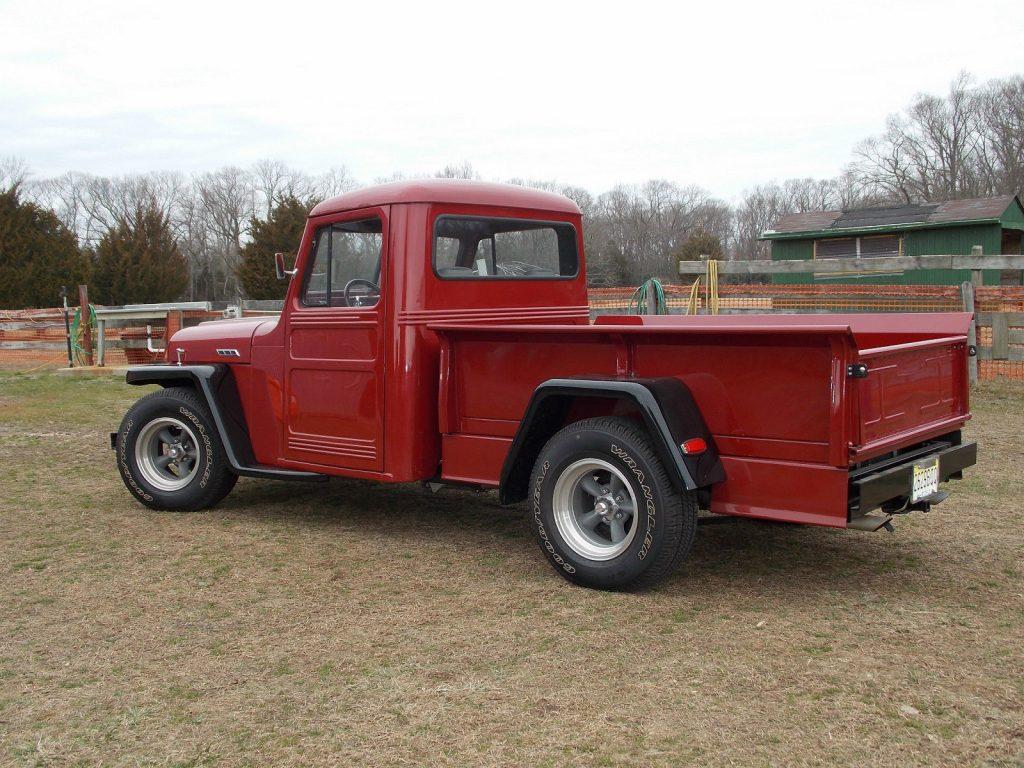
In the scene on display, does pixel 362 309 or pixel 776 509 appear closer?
pixel 776 509

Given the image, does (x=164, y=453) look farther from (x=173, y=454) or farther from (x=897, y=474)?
(x=897, y=474)

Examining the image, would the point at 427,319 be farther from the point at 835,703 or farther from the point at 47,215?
Answer: the point at 47,215

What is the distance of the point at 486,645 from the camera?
3.66m

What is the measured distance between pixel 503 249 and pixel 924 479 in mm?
2638

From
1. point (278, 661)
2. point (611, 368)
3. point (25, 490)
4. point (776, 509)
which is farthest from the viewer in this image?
point (25, 490)

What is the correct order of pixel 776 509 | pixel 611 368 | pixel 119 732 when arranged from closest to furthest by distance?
pixel 119 732 → pixel 776 509 → pixel 611 368

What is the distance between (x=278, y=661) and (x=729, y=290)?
1072cm

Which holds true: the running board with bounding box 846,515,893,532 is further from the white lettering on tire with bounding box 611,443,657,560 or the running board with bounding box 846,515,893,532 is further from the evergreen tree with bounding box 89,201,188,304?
the evergreen tree with bounding box 89,201,188,304

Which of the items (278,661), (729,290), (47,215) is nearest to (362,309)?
(278,661)

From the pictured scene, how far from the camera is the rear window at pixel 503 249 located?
5.20m

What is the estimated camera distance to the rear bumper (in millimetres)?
3793

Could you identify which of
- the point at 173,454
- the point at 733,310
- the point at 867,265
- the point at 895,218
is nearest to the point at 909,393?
the point at 173,454

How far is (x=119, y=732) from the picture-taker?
9.79 feet

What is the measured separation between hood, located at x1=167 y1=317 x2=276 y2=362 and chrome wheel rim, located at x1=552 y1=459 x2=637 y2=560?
2419 millimetres
